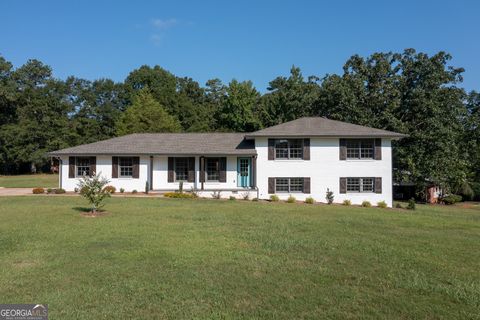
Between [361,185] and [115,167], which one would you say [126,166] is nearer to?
[115,167]

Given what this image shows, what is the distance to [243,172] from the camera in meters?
25.6

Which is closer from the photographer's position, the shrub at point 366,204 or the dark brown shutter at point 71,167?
the shrub at point 366,204

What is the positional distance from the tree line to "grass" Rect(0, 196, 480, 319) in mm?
20401

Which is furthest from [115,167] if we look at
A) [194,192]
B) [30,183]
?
[30,183]

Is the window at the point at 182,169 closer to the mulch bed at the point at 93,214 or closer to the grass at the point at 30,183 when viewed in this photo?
the mulch bed at the point at 93,214

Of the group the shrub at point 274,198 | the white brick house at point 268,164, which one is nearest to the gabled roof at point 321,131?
the white brick house at point 268,164

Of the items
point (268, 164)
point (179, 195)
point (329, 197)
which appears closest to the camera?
point (179, 195)

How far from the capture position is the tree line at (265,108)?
100.0 ft

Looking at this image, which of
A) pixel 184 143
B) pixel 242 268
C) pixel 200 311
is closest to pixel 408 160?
pixel 184 143

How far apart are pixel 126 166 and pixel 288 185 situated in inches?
452

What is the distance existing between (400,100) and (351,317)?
30891 millimetres

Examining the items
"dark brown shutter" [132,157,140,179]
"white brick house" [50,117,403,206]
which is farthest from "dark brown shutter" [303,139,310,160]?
"dark brown shutter" [132,157,140,179]

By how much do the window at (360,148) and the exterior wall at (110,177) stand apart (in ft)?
46.0

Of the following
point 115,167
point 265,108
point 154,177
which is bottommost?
point 154,177
